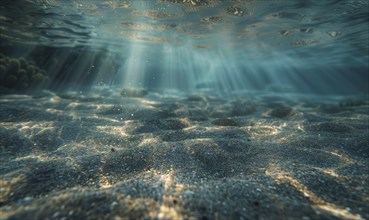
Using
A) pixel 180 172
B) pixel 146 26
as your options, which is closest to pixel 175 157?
pixel 180 172

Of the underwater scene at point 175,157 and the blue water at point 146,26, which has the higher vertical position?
the blue water at point 146,26

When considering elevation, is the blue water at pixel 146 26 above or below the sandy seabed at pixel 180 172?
above

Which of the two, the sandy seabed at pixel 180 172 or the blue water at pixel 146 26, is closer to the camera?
the sandy seabed at pixel 180 172

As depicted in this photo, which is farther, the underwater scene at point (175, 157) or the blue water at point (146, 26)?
the blue water at point (146, 26)

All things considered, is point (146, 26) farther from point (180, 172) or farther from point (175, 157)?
point (180, 172)

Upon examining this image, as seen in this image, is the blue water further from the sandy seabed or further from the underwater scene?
the sandy seabed

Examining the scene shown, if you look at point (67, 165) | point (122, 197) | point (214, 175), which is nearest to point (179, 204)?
point (122, 197)

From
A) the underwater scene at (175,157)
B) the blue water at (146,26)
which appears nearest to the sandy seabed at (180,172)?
the underwater scene at (175,157)

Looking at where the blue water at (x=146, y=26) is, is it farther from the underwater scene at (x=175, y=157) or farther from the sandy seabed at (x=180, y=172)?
the sandy seabed at (x=180, y=172)

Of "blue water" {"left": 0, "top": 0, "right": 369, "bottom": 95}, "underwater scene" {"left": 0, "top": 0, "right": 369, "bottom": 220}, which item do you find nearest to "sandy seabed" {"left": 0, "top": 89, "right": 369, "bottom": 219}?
"underwater scene" {"left": 0, "top": 0, "right": 369, "bottom": 220}
